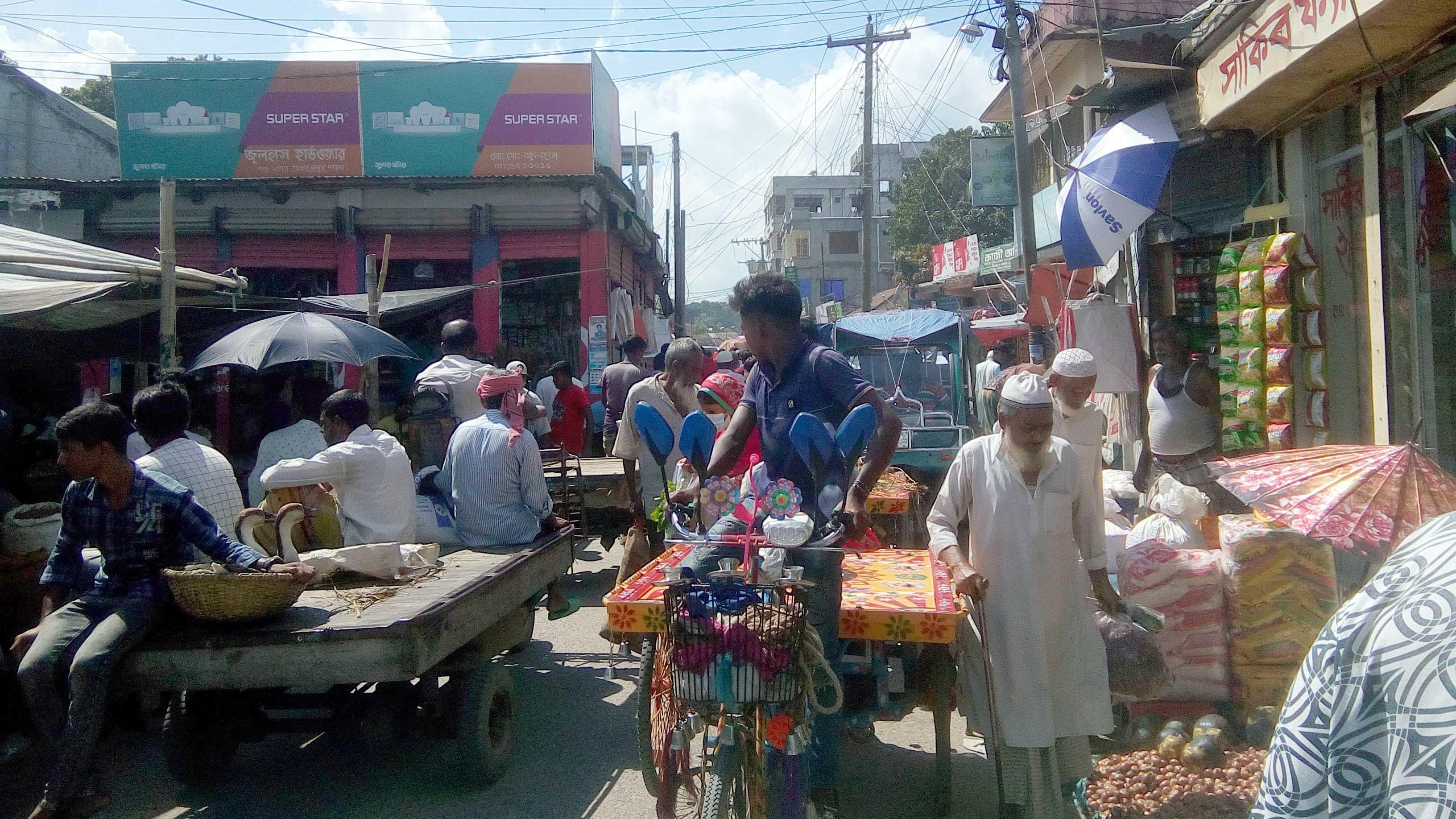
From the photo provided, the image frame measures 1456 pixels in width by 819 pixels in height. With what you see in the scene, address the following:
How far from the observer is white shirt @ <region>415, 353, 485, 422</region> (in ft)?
22.2

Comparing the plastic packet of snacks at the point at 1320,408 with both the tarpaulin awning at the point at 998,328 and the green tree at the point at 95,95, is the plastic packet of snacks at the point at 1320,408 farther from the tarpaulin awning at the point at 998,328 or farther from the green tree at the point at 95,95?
the green tree at the point at 95,95

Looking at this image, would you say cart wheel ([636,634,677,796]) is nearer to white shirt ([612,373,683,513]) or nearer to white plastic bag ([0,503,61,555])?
white shirt ([612,373,683,513])

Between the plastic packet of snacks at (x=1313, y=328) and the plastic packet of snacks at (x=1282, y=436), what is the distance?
21.5 inches

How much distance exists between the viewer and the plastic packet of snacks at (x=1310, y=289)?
6.34 metres

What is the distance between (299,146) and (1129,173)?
1336 cm

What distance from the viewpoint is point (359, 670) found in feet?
12.0

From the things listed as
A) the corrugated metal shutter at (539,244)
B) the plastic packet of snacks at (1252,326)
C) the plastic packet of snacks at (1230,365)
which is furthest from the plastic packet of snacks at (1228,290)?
the corrugated metal shutter at (539,244)

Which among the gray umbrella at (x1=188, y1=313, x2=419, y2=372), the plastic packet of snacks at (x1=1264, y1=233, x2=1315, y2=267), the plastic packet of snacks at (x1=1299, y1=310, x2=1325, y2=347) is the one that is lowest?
the plastic packet of snacks at (x1=1299, y1=310, x2=1325, y2=347)

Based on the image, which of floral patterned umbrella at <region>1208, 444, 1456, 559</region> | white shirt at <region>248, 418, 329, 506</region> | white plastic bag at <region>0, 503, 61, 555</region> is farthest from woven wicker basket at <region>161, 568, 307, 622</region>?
floral patterned umbrella at <region>1208, 444, 1456, 559</region>

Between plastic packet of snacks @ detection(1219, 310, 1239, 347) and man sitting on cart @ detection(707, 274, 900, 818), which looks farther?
plastic packet of snacks @ detection(1219, 310, 1239, 347)

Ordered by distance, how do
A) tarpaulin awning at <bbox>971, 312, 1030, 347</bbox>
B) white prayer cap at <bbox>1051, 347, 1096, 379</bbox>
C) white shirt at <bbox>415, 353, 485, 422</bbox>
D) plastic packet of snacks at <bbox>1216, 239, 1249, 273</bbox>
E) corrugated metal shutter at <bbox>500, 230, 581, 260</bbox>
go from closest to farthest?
white prayer cap at <bbox>1051, 347, 1096, 379</bbox> → white shirt at <bbox>415, 353, 485, 422</bbox> → plastic packet of snacks at <bbox>1216, 239, 1249, 273</bbox> → tarpaulin awning at <bbox>971, 312, 1030, 347</bbox> → corrugated metal shutter at <bbox>500, 230, 581, 260</bbox>

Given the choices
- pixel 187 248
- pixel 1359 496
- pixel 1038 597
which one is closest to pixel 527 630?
pixel 1038 597

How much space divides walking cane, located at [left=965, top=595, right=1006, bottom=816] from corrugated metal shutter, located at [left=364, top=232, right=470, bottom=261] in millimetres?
13466

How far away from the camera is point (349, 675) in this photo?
3652 mm
